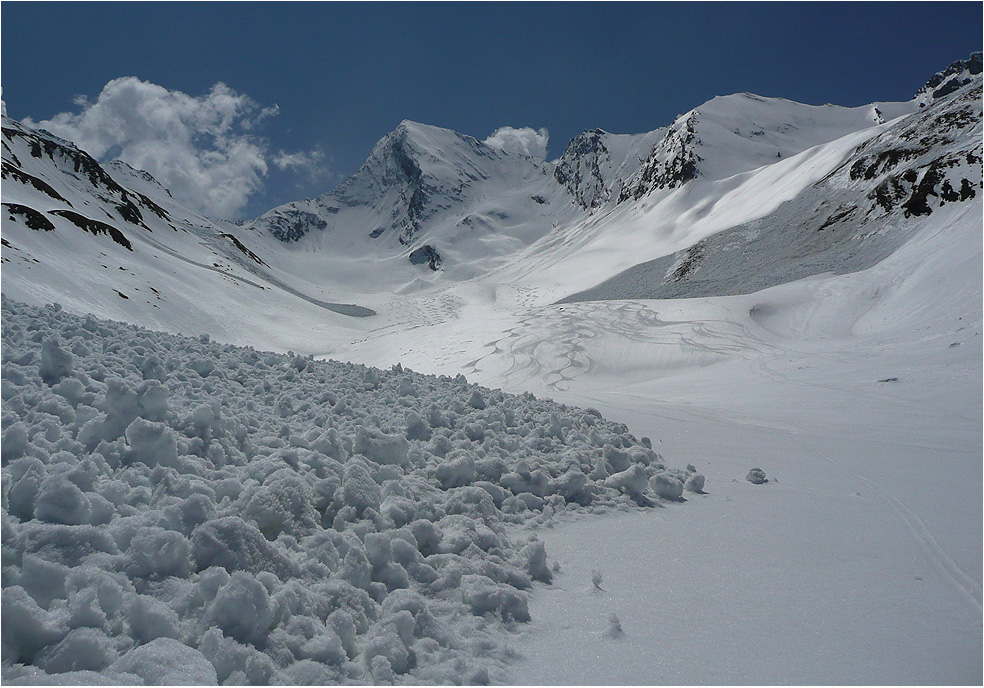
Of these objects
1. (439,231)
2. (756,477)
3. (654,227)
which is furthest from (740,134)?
(756,477)

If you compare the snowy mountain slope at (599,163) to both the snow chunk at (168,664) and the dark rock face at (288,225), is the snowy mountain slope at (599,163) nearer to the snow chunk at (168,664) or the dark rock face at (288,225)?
the dark rock face at (288,225)

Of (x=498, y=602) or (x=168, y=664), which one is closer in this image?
(x=168, y=664)

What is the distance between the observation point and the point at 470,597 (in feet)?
9.18

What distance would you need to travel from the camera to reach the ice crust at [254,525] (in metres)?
2.10

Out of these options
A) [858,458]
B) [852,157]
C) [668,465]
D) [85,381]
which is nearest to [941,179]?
[852,157]

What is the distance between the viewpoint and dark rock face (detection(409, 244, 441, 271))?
135625mm

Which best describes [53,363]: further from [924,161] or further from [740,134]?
[740,134]

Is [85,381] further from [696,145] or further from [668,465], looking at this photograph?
[696,145]

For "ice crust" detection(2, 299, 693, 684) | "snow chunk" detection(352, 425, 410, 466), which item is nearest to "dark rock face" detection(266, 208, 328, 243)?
"ice crust" detection(2, 299, 693, 684)

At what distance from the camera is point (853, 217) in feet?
103

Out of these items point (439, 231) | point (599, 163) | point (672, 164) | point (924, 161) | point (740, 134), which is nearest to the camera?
point (924, 161)

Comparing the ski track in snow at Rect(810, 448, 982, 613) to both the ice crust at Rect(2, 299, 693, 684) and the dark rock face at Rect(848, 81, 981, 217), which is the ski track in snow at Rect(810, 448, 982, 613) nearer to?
the ice crust at Rect(2, 299, 693, 684)

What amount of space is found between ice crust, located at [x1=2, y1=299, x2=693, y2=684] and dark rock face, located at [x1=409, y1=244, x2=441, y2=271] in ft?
430

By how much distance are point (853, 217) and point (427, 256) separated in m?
117
